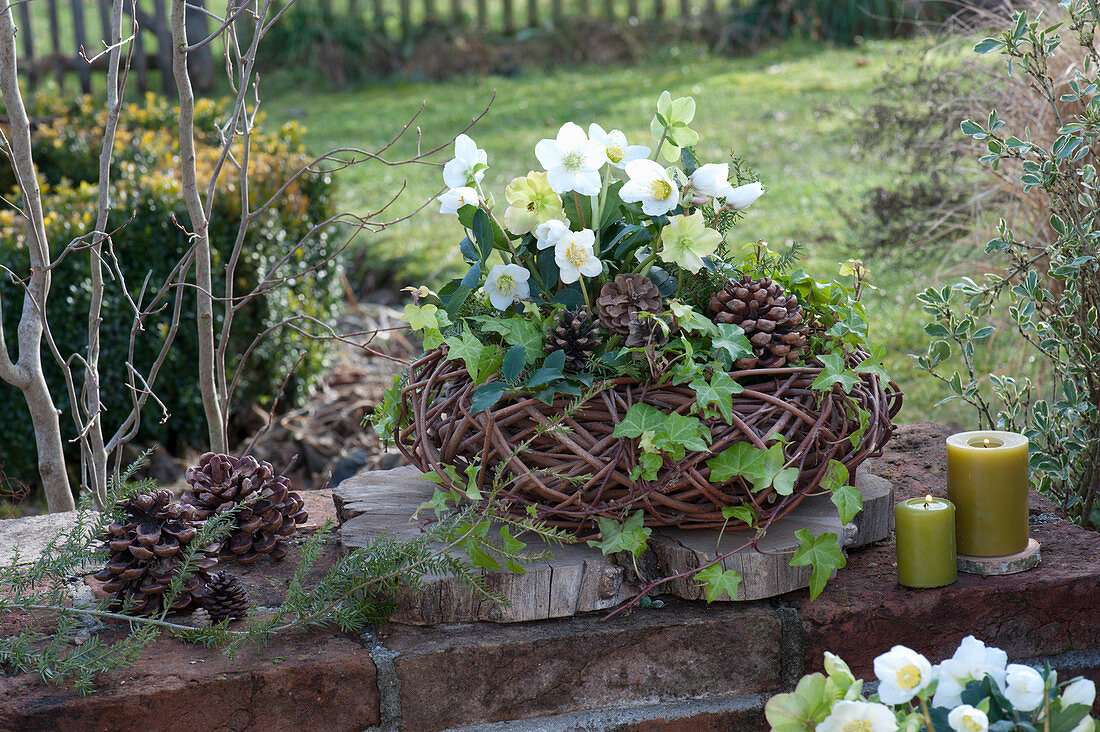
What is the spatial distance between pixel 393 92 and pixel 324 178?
4.65 m

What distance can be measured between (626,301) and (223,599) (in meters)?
0.68

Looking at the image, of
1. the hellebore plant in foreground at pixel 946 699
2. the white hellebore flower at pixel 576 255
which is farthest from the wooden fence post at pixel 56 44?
the hellebore plant in foreground at pixel 946 699

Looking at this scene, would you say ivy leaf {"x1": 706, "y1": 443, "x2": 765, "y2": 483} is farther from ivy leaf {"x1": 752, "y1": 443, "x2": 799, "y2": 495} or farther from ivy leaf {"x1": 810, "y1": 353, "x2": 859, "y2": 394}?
ivy leaf {"x1": 810, "y1": 353, "x2": 859, "y2": 394}

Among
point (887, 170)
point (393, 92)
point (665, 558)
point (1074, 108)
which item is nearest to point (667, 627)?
point (665, 558)

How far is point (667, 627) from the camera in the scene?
4.42 ft

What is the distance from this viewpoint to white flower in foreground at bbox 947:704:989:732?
2.87 ft

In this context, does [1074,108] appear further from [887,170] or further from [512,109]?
[512,109]

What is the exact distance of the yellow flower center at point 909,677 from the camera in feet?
3.08

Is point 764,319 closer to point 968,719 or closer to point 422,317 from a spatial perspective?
point 422,317

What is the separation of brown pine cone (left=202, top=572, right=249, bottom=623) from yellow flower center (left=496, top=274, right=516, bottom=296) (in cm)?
54

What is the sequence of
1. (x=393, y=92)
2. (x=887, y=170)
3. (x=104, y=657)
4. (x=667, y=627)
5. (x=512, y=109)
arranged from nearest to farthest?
A: (x=104, y=657), (x=667, y=627), (x=887, y=170), (x=512, y=109), (x=393, y=92)

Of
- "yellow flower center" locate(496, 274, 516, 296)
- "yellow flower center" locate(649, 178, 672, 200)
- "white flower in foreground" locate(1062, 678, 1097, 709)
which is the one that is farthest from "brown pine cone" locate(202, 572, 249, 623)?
"white flower in foreground" locate(1062, 678, 1097, 709)

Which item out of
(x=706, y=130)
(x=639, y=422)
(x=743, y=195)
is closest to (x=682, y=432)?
(x=639, y=422)

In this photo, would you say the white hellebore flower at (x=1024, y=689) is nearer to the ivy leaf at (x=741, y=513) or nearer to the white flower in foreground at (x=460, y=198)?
the ivy leaf at (x=741, y=513)
